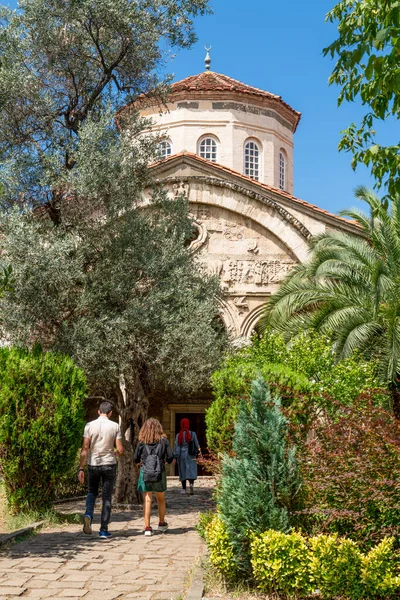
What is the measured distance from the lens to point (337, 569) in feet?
18.1

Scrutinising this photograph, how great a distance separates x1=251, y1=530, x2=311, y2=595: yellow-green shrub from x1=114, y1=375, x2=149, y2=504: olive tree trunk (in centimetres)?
626

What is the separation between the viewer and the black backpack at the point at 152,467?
883 cm

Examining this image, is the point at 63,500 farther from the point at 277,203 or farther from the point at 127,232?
the point at 277,203

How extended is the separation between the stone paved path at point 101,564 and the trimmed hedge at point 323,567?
839 millimetres

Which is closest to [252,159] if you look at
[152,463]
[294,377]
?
[294,377]

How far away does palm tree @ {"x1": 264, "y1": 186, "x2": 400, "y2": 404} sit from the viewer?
15.1 metres

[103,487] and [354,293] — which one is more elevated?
[354,293]

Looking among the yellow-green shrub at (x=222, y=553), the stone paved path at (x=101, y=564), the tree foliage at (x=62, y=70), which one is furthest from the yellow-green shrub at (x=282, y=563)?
the tree foliage at (x=62, y=70)

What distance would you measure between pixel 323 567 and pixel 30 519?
5.30 m

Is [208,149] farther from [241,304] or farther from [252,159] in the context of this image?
[241,304]

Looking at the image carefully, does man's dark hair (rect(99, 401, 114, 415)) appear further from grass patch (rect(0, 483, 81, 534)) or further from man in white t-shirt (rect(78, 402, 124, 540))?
grass patch (rect(0, 483, 81, 534))

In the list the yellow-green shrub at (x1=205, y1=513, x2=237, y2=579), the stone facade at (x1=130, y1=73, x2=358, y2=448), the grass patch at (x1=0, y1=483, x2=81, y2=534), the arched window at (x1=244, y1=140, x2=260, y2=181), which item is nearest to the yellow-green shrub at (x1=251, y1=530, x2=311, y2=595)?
the yellow-green shrub at (x1=205, y1=513, x2=237, y2=579)

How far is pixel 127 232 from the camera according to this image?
39.0 ft

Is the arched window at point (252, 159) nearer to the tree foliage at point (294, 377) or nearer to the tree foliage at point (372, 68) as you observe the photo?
the tree foliage at point (294, 377)
